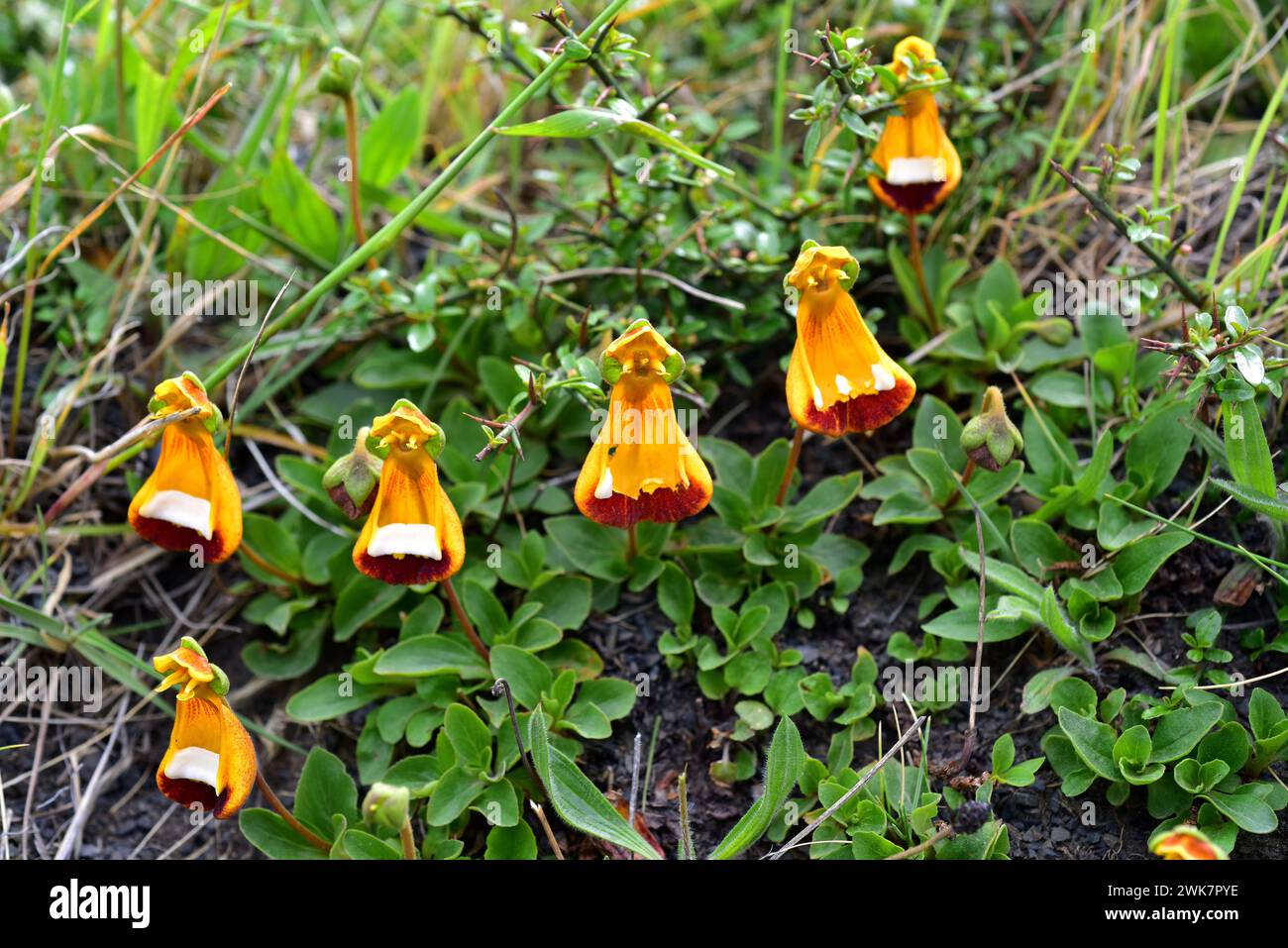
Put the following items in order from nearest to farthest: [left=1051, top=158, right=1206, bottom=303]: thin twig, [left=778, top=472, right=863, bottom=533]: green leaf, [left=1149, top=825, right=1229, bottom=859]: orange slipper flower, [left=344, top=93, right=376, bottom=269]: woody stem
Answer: [left=1149, top=825, right=1229, bottom=859]: orange slipper flower < [left=1051, top=158, right=1206, bottom=303]: thin twig < [left=778, top=472, right=863, bottom=533]: green leaf < [left=344, top=93, right=376, bottom=269]: woody stem

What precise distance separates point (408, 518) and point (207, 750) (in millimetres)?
558

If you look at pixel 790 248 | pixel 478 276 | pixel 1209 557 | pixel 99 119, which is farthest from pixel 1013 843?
pixel 99 119

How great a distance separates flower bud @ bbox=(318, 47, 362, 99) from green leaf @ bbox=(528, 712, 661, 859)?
5.55ft

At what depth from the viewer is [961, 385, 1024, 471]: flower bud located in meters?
2.36

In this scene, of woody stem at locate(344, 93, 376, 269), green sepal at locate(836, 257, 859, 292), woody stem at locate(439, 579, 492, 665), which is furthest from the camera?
woody stem at locate(344, 93, 376, 269)

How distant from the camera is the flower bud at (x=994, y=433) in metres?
2.36

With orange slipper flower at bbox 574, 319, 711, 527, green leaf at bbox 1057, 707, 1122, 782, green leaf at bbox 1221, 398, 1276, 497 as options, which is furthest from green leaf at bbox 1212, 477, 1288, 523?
orange slipper flower at bbox 574, 319, 711, 527

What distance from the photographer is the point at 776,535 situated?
8.89 feet

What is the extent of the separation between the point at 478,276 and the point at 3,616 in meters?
1.45

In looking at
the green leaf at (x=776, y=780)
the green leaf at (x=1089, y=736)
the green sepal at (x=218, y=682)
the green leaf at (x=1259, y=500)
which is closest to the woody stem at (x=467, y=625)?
the green sepal at (x=218, y=682)

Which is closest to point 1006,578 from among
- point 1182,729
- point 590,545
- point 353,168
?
point 1182,729

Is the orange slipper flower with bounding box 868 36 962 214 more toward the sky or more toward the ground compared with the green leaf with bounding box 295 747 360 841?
more toward the sky

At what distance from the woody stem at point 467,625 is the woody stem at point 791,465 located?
0.78 m

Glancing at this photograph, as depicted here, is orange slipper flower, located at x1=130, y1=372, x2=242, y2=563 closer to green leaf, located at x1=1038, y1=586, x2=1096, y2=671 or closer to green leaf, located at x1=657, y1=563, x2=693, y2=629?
green leaf, located at x1=657, y1=563, x2=693, y2=629
